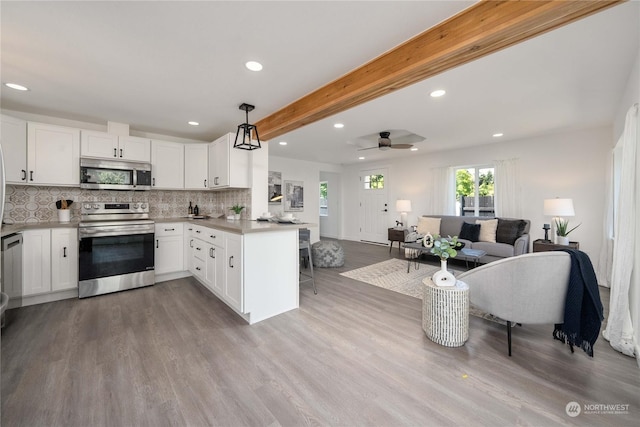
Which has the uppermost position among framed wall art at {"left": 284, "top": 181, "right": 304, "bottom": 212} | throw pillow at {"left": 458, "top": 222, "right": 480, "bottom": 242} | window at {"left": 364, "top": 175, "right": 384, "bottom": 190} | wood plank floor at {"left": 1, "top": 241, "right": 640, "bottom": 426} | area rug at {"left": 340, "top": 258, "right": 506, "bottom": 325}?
window at {"left": 364, "top": 175, "right": 384, "bottom": 190}

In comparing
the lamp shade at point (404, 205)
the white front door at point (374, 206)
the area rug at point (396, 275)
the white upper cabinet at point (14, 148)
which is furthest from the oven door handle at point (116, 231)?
the white front door at point (374, 206)

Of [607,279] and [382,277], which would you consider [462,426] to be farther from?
[607,279]

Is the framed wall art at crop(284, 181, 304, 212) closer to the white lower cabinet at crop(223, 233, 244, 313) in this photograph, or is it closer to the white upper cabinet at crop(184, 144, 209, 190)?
the white upper cabinet at crop(184, 144, 209, 190)

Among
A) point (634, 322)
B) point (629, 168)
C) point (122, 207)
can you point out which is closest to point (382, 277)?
point (634, 322)

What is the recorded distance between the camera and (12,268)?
258 cm

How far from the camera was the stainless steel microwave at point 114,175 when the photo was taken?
3.34 metres

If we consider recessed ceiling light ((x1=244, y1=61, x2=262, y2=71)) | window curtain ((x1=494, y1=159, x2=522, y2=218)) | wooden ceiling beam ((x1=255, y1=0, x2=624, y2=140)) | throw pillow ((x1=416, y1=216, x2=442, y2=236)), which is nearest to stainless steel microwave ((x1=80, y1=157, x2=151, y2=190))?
recessed ceiling light ((x1=244, y1=61, x2=262, y2=71))

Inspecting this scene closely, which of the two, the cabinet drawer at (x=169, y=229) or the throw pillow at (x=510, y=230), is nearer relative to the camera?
the cabinet drawer at (x=169, y=229)

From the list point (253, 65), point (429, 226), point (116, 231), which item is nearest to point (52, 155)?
point (116, 231)

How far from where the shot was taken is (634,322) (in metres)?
2.00

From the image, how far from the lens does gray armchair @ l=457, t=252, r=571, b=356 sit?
1864 millimetres

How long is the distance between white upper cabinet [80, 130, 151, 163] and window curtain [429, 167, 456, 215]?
19.0 feet

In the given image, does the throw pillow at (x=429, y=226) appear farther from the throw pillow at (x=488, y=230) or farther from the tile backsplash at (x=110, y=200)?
the tile backsplash at (x=110, y=200)

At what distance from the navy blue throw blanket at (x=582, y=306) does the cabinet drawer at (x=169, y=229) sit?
14.8 ft
